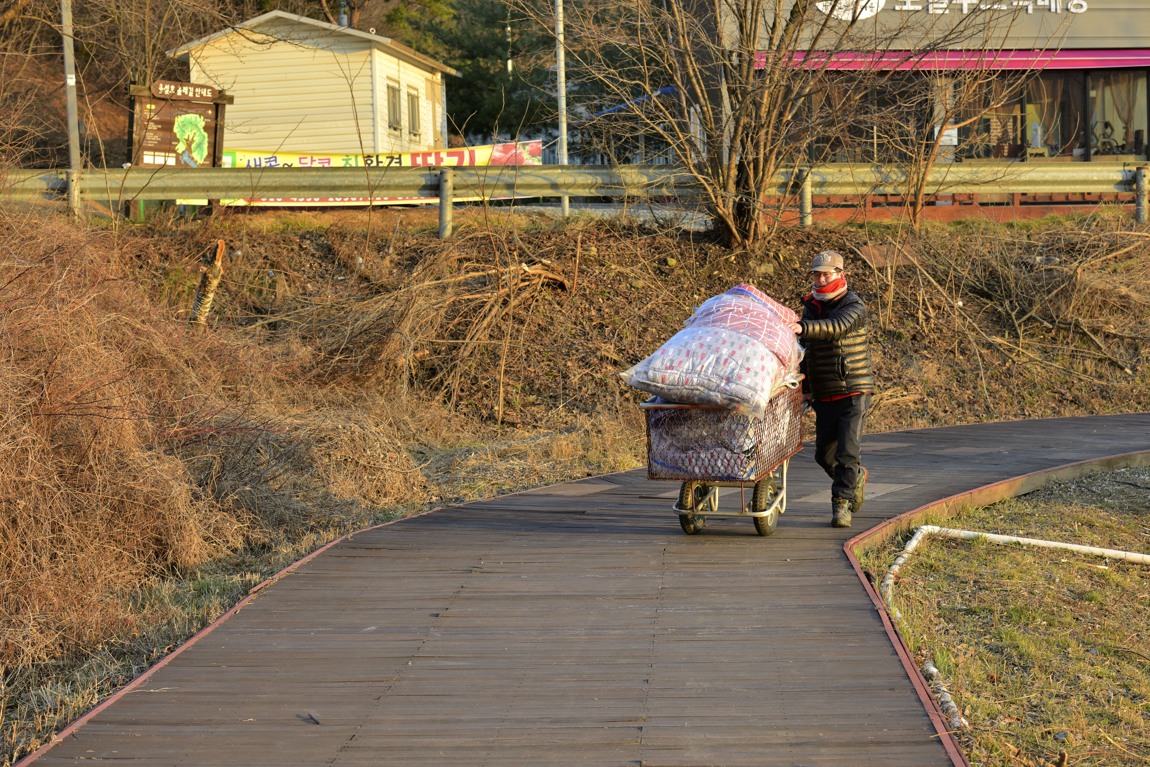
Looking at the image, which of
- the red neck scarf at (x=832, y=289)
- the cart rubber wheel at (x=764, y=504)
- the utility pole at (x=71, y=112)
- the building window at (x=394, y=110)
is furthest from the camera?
the building window at (x=394, y=110)

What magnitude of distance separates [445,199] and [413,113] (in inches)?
847

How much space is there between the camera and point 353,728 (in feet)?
16.7

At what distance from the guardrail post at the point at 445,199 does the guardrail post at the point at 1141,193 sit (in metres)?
9.43

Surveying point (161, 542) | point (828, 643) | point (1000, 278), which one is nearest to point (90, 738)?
point (828, 643)

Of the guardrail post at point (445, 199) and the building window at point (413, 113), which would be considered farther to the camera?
the building window at point (413, 113)

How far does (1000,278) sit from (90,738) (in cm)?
1418

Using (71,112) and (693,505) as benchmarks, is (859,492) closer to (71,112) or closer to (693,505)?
(693,505)

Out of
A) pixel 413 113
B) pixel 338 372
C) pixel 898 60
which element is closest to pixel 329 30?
pixel 413 113

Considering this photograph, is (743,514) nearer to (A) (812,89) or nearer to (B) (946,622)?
(B) (946,622)

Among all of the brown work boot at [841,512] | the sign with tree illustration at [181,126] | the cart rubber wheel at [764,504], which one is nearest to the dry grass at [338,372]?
the cart rubber wheel at [764,504]

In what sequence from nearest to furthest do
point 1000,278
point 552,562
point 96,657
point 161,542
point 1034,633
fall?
1. point 96,657
2. point 1034,633
3. point 552,562
4. point 161,542
5. point 1000,278

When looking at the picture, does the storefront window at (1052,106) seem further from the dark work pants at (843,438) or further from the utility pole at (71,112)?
the dark work pants at (843,438)

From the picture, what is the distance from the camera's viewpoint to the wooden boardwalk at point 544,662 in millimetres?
4844

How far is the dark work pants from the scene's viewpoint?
28.6 feet
